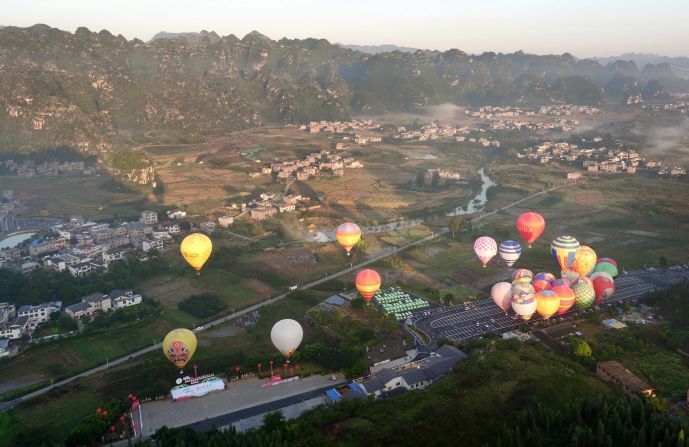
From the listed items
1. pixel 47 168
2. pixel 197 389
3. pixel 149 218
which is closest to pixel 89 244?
pixel 149 218

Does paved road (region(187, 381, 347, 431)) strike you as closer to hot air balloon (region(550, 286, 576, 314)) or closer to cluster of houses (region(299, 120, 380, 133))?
hot air balloon (region(550, 286, 576, 314))

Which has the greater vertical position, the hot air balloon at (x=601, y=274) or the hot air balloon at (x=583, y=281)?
the hot air balloon at (x=583, y=281)

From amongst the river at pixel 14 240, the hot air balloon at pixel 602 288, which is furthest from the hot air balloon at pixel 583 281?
the river at pixel 14 240

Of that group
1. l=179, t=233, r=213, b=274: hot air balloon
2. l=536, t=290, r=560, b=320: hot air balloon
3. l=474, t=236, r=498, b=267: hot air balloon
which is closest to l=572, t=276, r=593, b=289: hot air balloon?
l=536, t=290, r=560, b=320: hot air balloon

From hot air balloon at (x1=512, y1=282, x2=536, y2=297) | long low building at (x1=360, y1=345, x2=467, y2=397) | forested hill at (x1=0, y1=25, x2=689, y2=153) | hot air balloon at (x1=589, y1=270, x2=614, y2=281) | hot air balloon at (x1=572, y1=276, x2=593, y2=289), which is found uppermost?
forested hill at (x1=0, y1=25, x2=689, y2=153)

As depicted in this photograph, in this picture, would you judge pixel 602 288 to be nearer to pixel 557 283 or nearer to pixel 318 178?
pixel 557 283

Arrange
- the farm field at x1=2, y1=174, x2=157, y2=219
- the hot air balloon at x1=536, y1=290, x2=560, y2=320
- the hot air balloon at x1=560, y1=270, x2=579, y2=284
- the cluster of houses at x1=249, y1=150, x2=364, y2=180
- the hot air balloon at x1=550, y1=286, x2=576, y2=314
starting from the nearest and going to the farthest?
the hot air balloon at x1=536, y1=290, x2=560, y2=320, the hot air balloon at x1=550, y1=286, x2=576, y2=314, the hot air balloon at x1=560, y1=270, x2=579, y2=284, the farm field at x1=2, y1=174, x2=157, y2=219, the cluster of houses at x1=249, y1=150, x2=364, y2=180

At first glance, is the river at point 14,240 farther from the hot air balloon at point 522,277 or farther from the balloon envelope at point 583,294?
the balloon envelope at point 583,294
